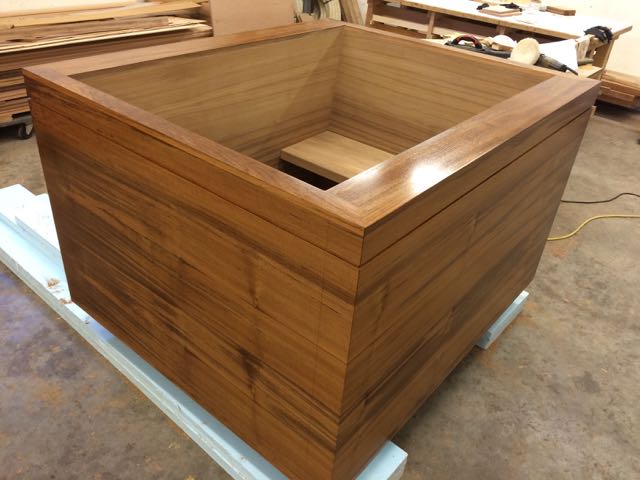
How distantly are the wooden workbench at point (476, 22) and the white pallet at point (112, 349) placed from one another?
2298 millimetres

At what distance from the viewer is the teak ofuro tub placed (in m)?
0.70

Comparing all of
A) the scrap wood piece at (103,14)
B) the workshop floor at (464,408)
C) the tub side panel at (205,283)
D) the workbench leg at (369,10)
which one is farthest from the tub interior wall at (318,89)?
the workbench leg at (369,10)

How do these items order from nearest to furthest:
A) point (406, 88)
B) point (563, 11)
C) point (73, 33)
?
point (406, 88), point (73, 33), point (563, 11)

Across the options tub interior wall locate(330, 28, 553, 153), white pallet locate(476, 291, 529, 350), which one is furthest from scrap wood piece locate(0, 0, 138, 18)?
white pallet locate(476, 291, 529, 350)

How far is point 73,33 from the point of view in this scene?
8.46ft

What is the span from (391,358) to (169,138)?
48cm

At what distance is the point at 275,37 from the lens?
1.37m

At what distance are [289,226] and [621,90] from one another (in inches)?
141

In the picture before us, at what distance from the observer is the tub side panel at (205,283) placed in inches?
28.5

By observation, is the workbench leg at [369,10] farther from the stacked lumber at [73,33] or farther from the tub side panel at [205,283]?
the tub side panel at [205,283]

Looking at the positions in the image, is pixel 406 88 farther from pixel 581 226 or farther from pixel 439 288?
pixel 581 226

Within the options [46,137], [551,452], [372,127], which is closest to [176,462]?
[46,137]

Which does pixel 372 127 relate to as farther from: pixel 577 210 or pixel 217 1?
pixel 217 1

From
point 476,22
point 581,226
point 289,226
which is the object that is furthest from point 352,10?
point 289,226
